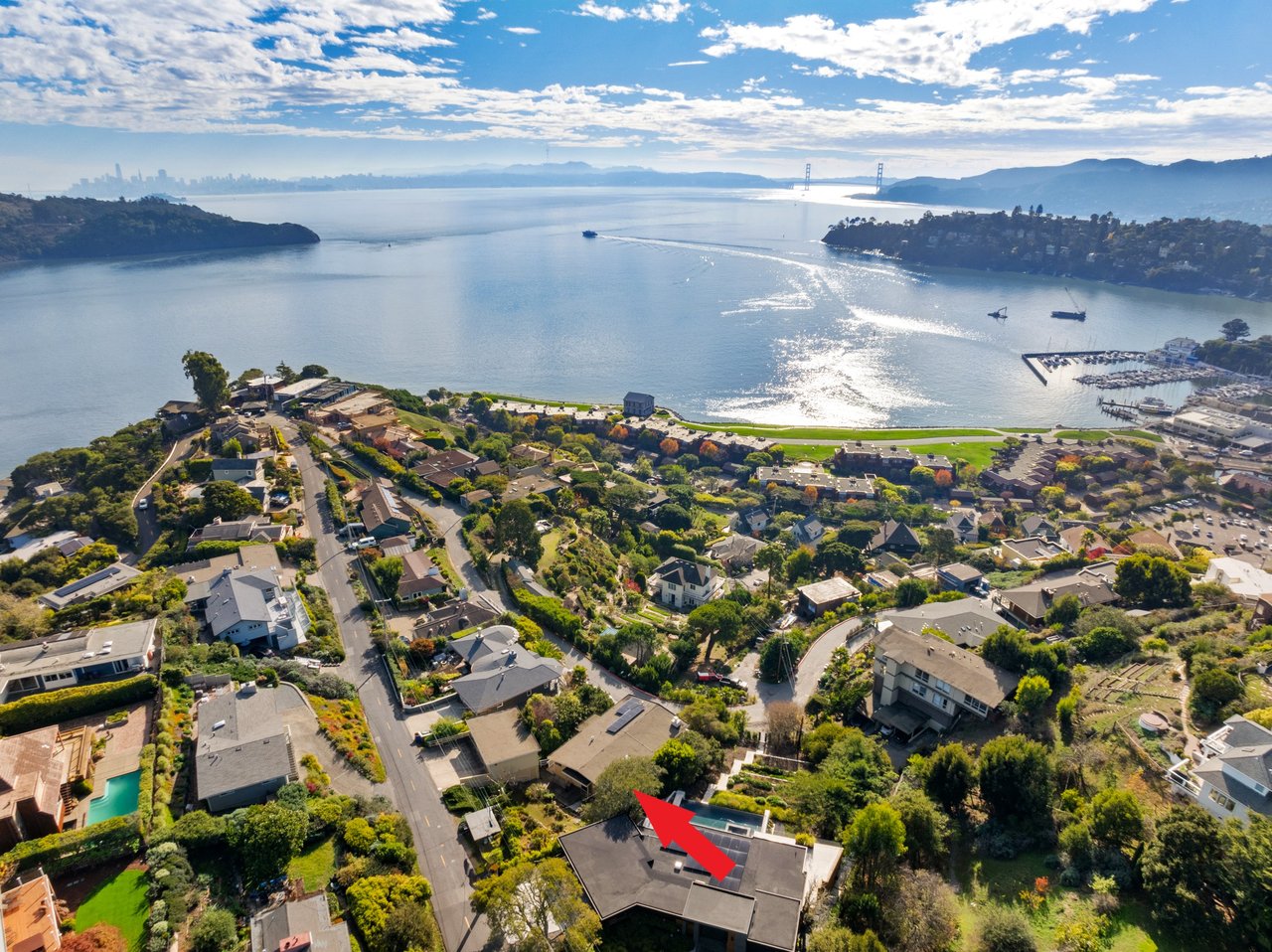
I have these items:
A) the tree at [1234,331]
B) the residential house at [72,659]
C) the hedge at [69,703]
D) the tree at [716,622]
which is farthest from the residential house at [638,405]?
the tree at [1234,331]

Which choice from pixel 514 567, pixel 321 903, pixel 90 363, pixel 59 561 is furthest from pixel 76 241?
pixel 321 903

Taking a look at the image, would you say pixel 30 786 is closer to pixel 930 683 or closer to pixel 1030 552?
pixel 930 683

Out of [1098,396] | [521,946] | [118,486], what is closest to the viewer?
A: [521,946]

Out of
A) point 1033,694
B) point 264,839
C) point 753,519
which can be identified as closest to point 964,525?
point 753,519

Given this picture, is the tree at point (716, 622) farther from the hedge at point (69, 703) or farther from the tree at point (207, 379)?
the tree at point (207, 379)

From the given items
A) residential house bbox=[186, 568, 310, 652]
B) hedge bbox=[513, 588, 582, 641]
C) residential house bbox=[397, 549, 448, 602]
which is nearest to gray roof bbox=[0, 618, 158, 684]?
residential house bbox=[186, 568, 310, 652]

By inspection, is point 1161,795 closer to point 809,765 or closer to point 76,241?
point 809,765

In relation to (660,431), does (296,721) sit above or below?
above
